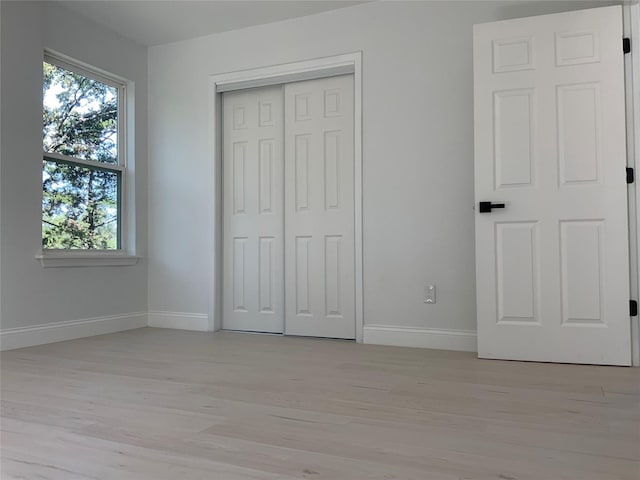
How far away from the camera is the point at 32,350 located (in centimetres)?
325

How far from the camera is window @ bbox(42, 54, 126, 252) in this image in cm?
366

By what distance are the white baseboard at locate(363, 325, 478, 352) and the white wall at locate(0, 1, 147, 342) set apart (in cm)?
215

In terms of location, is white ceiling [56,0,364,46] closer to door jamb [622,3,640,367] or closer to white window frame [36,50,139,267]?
white window frame [36,50,139,267]

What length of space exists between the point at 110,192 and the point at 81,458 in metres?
3.07

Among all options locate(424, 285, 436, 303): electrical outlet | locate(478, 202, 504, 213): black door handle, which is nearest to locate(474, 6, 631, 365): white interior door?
locate(478, 202, 504, 213): black door handle

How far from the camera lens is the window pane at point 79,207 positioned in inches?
144

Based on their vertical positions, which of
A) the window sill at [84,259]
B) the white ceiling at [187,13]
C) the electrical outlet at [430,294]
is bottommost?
the electrical outlet at [430,294]

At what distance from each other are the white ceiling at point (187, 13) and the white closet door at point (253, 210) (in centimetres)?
54

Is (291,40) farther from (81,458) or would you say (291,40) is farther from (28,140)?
(81,458)

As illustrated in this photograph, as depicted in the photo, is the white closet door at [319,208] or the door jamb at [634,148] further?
the white closet door at [319,208]

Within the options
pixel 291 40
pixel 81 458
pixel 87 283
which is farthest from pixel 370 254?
pixel 81 458

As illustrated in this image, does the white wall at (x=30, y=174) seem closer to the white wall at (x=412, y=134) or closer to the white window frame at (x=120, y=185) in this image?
the white window frame at (x=120, y=185)

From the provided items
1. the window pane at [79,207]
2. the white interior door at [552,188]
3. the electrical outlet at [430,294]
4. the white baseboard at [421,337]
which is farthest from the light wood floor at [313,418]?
the window pane at [79,207]

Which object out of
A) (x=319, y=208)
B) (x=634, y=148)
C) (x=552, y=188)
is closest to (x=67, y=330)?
(x=319, y=208)
